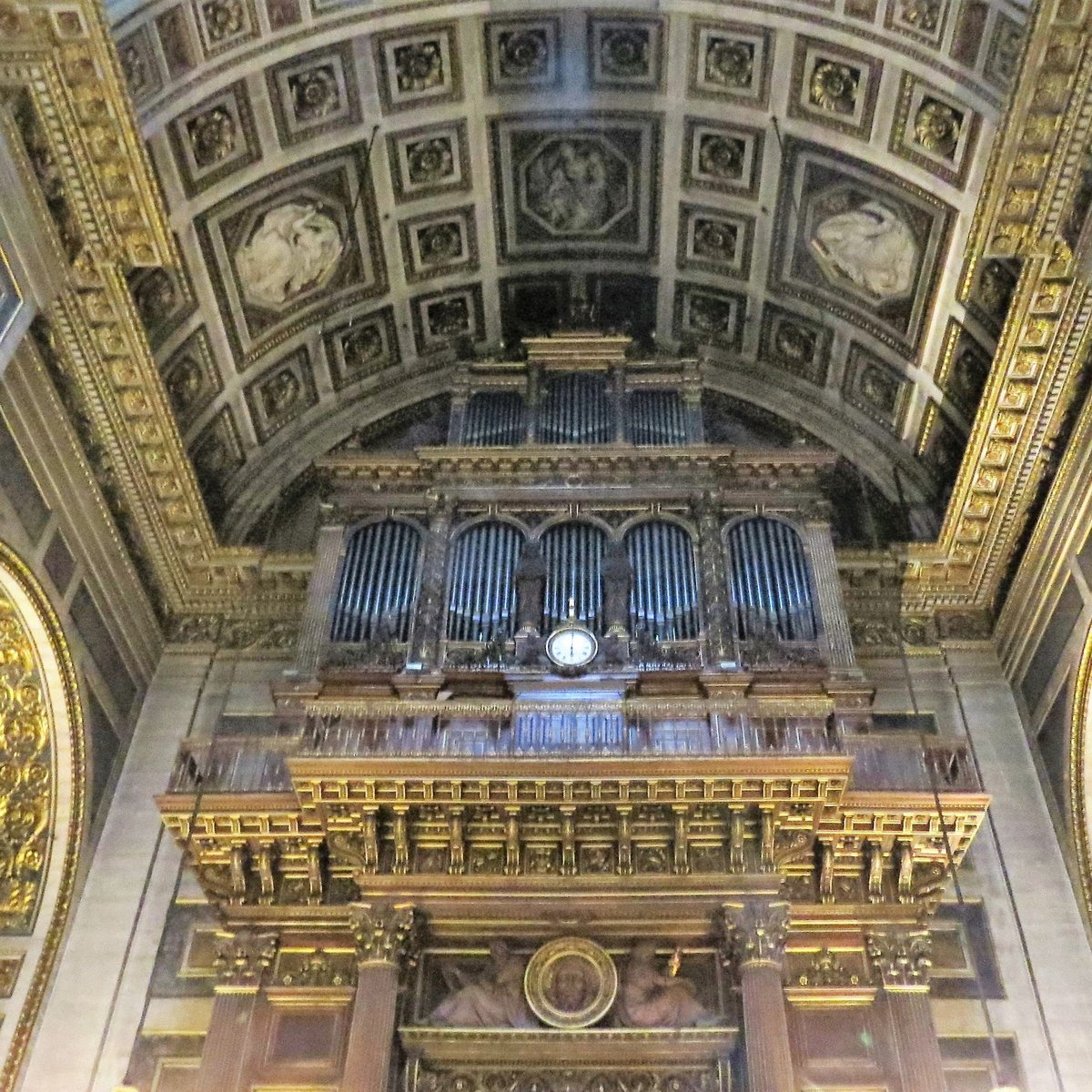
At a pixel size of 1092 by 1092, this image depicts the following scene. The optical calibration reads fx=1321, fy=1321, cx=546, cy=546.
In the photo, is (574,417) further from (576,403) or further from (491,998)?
(491,998)

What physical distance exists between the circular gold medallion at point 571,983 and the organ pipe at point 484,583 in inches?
159

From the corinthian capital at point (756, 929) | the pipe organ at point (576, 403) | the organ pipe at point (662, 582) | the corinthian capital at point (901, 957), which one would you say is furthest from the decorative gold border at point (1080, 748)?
the pipe organ at point (576, 403)

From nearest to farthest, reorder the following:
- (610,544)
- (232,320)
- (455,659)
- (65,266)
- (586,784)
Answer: (586,784) → (65,266) → (455,659) → (610,544) → (232,320)

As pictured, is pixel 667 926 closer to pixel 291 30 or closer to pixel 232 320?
pixel 232 320

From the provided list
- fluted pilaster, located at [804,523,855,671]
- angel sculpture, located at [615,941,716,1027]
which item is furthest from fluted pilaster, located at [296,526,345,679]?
fluted pilaster, located at [804,523,855,671]

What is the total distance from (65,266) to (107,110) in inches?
76.5

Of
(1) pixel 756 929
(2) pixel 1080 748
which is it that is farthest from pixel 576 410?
(1) pixel 756 929

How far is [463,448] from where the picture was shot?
18.2 m

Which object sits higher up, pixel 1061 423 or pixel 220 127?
pixel 220 127

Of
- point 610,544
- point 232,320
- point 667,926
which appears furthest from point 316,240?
point 667,926

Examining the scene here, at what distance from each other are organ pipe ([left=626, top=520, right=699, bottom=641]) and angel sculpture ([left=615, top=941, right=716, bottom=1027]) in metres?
4.05

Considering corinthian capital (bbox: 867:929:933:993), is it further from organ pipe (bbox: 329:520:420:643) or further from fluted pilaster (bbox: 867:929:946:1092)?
organ pipe (bbox: 329:520:420:643)

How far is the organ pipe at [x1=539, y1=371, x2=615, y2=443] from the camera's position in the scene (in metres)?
19.1

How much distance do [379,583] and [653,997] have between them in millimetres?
6466
